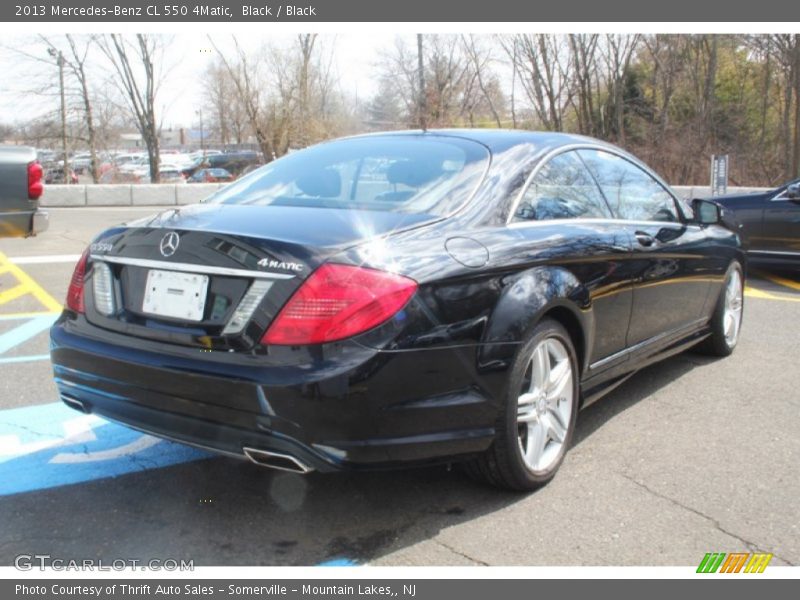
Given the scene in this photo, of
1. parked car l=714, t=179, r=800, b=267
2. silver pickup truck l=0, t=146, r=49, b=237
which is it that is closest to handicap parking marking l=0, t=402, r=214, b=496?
silver pickup truck l=0, t=146, r=49, b=237

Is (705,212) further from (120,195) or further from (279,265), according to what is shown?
(120,195)

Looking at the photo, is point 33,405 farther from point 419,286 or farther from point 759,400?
point 759,400

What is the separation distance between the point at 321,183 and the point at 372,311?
3.77 ft

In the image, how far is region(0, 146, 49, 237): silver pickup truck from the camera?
7707 mm

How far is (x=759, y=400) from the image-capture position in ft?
14.7

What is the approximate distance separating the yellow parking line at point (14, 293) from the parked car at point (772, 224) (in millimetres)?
7910

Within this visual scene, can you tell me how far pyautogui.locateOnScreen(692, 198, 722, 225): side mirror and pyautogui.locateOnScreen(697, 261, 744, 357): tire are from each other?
1.68ft

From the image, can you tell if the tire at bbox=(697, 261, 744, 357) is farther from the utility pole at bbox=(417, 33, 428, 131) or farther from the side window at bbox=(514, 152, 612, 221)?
the utility pole at bbox=(417, 33, 428, 131)

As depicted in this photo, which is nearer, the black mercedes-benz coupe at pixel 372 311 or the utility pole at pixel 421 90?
the black mercedes-benz coupe at pixel 372 311

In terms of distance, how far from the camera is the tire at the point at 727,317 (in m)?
5.24

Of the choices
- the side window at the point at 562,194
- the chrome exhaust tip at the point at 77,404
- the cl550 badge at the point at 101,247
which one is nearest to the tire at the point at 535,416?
the side window at the point at 562,194

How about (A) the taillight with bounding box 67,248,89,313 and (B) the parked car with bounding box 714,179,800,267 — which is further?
(B) the parked car with bounding box 714,179,800,267

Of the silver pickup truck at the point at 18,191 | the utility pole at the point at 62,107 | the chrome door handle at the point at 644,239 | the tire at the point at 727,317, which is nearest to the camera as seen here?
the chrome door handle at the point at 644,239

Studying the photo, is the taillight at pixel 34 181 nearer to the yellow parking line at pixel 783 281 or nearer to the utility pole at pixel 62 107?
the yellow parking line at pixel 783 281
